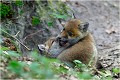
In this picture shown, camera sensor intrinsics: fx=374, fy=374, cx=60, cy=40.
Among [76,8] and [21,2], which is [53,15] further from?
[76,8]

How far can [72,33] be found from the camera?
310 inches

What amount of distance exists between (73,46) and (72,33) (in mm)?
301

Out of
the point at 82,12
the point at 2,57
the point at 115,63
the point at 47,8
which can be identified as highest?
the point at 82,12

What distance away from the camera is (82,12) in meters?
12.9

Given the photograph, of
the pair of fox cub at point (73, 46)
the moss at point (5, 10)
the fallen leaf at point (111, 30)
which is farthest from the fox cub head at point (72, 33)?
the fallen leaf at point (111, 30)

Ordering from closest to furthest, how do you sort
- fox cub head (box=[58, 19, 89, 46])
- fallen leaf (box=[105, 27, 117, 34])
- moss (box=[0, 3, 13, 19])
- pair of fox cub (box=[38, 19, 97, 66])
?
pair of fox cub (box=[38, 19, 97, 66]), fox cub head (box=[58, 19, 89, 46]), moss (box=[0, 3, 13, 19]), fallen leaf (box=[105, 27, 117, 34])

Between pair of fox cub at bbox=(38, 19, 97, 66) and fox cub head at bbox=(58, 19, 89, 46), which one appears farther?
fox cub head at bbox=(58, 19, 89, 46)

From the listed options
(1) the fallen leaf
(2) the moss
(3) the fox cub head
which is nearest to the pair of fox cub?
(3) the fox cub head

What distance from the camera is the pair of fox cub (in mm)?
7539

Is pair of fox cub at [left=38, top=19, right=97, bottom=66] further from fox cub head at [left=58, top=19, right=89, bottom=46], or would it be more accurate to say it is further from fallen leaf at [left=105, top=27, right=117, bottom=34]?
fallen leaf at [left=105, top=27, right=117, bottom=34]

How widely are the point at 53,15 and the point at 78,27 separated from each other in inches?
99.6

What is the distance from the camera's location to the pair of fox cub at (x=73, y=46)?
7539mm

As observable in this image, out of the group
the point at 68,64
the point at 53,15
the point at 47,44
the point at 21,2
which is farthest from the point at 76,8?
the point at 68,64

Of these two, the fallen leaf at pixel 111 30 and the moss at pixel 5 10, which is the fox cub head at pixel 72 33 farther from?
the fallen leaf at pixel 111 30
